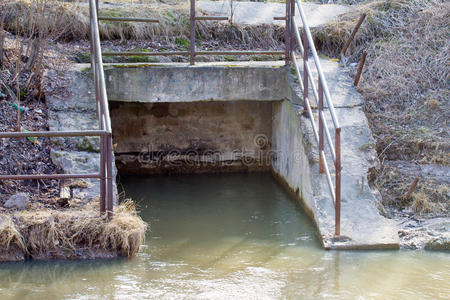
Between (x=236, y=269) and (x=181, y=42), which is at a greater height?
(x=181, y=42)

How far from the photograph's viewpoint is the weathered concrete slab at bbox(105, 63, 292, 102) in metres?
7.87

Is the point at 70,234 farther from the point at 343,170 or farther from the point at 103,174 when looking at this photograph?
the point at 343,170

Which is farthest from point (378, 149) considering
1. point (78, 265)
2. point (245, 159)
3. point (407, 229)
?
A: point (78, 265)

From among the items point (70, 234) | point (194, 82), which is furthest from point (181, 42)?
point (70, 234)

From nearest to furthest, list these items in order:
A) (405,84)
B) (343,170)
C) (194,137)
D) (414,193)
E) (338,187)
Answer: (338,187), (343,170), (414,193), (405,84), (194,137)

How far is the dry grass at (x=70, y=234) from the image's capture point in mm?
5316

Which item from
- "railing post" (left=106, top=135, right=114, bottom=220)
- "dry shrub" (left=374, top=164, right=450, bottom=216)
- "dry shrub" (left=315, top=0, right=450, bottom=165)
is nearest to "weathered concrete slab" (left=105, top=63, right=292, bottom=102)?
"dry shrub" (left=315, top=0, right=450, bottom=165)

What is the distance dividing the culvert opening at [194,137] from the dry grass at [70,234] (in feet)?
13.1

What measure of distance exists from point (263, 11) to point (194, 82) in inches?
148

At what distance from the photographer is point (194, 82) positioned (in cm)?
805

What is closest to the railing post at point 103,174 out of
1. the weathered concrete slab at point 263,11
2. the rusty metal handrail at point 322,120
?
the rusty metal handrail at point 322,120

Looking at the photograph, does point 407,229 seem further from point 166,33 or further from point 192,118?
point 166,33

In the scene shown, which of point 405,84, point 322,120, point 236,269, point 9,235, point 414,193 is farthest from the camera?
point 405,84

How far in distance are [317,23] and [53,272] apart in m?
7.22
